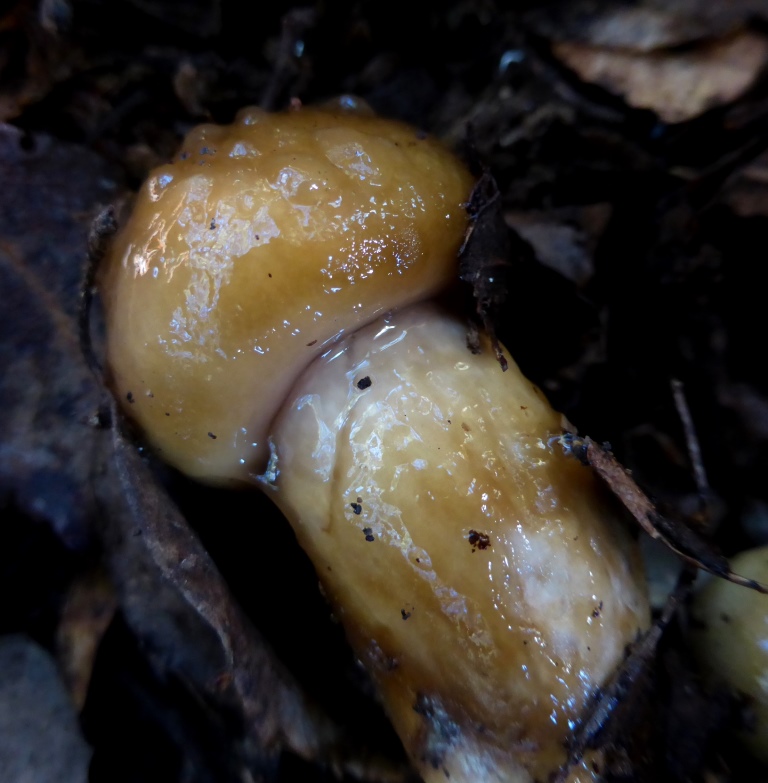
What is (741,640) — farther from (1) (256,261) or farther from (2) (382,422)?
(1) (256,261)

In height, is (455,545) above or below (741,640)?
below

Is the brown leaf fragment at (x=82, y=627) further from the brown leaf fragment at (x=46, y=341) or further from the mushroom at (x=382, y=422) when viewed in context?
the mushroom at (x=382, y=422)

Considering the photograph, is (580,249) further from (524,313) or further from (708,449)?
(708,449)

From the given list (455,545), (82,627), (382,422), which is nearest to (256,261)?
(382,422)

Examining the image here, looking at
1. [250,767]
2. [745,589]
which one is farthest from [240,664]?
[745,589]

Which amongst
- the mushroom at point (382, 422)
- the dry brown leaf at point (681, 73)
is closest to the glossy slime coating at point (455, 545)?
the mushroom at point (382, 422)

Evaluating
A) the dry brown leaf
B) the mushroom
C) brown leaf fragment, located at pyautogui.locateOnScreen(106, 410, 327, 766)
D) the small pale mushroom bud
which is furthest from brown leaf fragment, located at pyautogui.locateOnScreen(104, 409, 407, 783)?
the dry brown leaf
